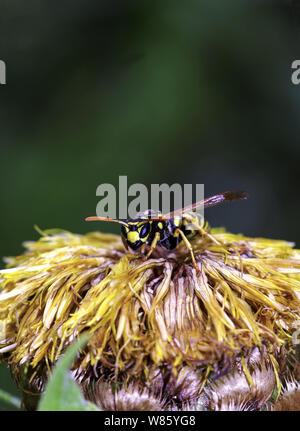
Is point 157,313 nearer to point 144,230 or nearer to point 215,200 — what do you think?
point 144,230

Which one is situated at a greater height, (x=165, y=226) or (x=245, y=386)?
(x=165, y=226)

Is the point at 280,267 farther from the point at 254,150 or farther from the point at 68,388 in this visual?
the point at 254,150

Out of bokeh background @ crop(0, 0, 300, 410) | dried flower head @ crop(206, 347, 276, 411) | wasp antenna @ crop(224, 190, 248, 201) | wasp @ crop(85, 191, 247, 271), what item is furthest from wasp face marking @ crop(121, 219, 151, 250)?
bokeh background @ crop(0, 0, 300, 410)

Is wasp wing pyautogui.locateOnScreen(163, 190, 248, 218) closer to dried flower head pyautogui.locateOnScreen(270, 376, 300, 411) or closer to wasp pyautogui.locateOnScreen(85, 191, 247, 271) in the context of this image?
wasp pyautogui.locateOnScreen(85, 191, 247, 271)

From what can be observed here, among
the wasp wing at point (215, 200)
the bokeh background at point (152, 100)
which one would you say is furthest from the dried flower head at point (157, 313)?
the bokeh background at point (152, 100)

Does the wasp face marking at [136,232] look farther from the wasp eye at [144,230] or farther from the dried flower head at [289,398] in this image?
the dried flower head at [289,398]

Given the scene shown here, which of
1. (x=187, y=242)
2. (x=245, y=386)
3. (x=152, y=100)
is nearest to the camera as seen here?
(x=245, y=386)

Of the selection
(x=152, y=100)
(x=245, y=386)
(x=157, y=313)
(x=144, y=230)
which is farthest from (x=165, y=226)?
(x=152, y=100)
